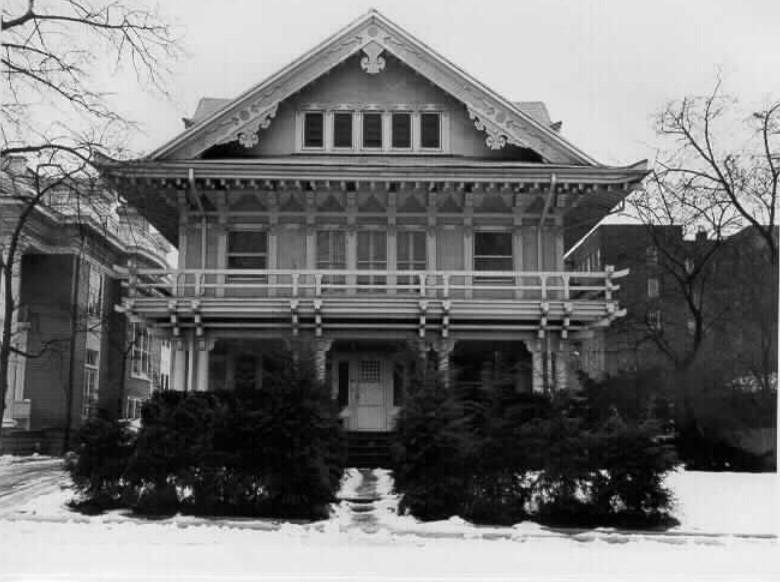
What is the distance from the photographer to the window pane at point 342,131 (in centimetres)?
1345

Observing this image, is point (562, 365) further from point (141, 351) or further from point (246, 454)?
point (141, 351)

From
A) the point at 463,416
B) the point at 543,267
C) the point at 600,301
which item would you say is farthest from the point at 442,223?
the point at 463,416

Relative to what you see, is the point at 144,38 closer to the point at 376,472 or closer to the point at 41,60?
the point at 41,60

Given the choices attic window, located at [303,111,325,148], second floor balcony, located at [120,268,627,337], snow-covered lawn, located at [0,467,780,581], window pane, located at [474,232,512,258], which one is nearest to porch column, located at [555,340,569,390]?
second floor balcony, located at [120,268,627,337]

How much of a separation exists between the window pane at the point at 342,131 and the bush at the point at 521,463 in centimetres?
558

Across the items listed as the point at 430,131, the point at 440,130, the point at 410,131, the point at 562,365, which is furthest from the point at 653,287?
the point at 410,131

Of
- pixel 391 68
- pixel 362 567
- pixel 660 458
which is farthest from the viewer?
pixel 391 68

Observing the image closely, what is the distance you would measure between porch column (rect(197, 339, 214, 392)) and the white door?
2.03 meters

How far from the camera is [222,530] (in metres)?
8.00

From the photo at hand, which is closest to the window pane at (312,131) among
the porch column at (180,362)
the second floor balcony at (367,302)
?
the second floor balcony at (367,302)

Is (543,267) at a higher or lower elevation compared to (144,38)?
lower

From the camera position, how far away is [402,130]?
13.6m

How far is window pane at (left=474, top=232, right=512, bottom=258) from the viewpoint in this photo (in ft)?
44.0

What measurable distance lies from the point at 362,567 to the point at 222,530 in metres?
1.44
